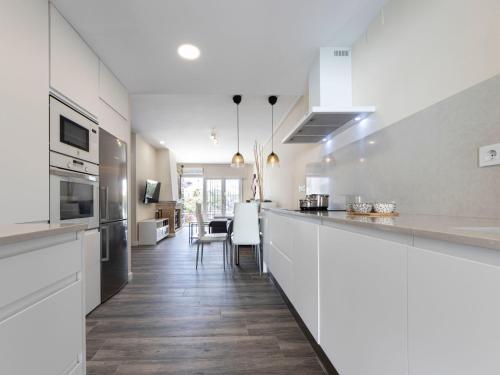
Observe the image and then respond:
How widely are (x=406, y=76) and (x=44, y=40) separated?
235 centimetres

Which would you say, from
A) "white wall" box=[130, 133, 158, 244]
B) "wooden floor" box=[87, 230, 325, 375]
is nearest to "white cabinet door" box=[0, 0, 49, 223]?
"wooden floor" box=[87, 230, 325, 375]

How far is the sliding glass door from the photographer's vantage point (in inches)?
416

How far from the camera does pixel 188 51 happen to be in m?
2.46

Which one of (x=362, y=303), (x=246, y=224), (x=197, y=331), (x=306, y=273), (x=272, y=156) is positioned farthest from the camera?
(x=272, y=156)

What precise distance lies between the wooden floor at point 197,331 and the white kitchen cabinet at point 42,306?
69 centimetres

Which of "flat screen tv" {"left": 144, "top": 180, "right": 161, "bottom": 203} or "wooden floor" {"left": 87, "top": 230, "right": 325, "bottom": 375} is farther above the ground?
"flat screen tv" {"left": 144, "top": 180, "right": 161, "bottom": 203}

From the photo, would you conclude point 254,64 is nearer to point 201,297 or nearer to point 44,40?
point 44,40

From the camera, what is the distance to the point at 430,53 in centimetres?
150

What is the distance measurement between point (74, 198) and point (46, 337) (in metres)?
1.49

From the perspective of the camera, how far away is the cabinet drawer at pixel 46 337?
744mm

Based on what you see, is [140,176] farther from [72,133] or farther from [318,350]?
[318,350]

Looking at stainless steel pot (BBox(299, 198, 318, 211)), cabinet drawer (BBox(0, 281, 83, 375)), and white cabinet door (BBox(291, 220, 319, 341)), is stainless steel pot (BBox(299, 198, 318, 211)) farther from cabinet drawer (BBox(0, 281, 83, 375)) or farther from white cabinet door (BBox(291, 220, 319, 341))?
cabinet drawer (BBox(0, 281, 83, 375))

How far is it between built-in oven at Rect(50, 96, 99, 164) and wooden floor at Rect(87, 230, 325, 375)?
1393 millimetres

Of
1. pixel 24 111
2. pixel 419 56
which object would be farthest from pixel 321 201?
pixel 24 111
